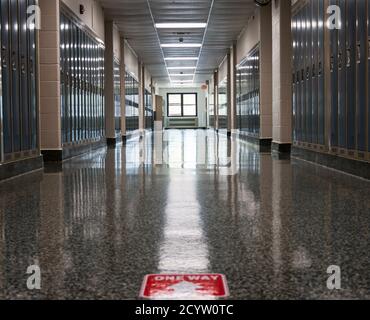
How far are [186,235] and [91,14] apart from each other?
1305 cm

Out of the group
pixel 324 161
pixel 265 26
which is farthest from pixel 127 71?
pixel 324 161

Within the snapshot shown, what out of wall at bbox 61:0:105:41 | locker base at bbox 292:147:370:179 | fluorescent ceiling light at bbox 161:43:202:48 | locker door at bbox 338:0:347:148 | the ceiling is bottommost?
locker base at bbox 292:147:370:179

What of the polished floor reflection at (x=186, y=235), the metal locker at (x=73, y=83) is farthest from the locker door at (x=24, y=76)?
the metal locker at (x=73, y=83)

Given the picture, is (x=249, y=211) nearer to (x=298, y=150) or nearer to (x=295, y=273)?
(x=295, y=273)

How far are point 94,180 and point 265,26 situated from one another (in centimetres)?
1092

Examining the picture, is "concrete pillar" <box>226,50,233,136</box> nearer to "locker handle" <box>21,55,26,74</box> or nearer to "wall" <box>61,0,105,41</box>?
A: "wall" <box>61,0,105,41</box>

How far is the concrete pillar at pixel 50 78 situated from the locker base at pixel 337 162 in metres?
4.76

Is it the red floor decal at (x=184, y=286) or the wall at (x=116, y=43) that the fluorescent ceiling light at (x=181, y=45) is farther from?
the red floor decal at (x=184, y=286)

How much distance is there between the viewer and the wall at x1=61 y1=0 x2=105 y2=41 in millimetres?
12977

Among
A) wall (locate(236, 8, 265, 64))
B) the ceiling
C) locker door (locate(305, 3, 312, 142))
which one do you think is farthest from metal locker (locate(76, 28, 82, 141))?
wall (locate(236, 8, 265, 64))

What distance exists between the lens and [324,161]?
371 inches

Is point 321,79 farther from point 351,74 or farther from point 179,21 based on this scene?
point 179,21

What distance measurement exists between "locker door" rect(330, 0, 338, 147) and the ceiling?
25.6 feet

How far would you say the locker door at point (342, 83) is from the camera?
8148mm
